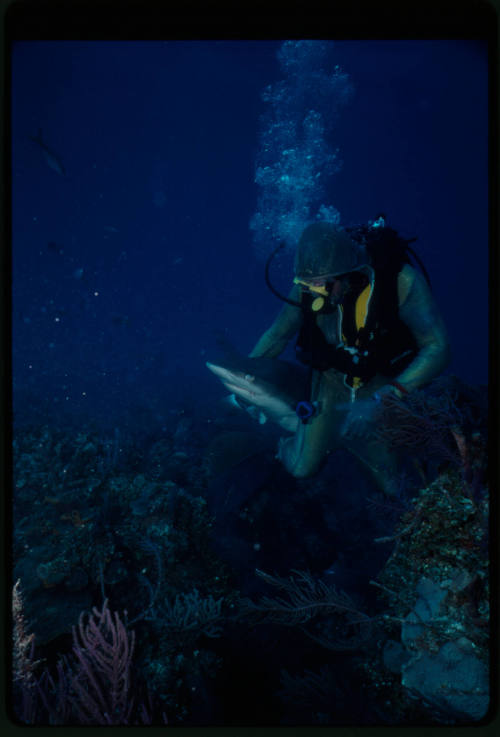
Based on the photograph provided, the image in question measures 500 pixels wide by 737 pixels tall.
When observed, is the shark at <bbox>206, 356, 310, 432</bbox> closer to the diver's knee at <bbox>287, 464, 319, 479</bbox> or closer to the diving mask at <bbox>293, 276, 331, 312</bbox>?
the diver's knee at <bbox>287, 464, 319, 479</bbox>

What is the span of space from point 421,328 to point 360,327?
0.57 metres

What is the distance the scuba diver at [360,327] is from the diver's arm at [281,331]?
0.04 feet

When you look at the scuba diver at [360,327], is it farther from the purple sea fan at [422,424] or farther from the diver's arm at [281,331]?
the purple sea fan at [422,424]

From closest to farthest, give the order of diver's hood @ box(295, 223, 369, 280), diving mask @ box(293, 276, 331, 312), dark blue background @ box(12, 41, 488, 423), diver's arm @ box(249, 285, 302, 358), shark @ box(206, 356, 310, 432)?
1. diver's hood @ box(295, 223, 369, 280)
2. diving mask @ box(293, 276, 331, 312)
3. shark @ box(206, 356, 310, 432)
4. diver's arm @ box(249, 285, 302, 358)
5. dark blue background @ box(12, 41, 488, 423)

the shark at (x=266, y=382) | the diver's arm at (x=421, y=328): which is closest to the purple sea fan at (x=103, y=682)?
the shark at (x=266, y=382)

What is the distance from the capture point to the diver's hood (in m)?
3.12

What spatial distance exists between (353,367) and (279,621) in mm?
2483

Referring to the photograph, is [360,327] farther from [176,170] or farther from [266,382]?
[176,170]

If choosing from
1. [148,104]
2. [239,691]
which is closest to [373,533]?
[239,691]

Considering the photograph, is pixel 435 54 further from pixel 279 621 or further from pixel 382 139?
pixel 279 621

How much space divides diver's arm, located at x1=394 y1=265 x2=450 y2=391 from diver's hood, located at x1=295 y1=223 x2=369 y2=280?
55 cm

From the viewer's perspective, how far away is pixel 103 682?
236cm

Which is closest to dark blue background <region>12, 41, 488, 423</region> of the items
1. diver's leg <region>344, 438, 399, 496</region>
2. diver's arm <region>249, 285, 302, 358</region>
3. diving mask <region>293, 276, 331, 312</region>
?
diving mask <region>293, 276, 331, 312</region>

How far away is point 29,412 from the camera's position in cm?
1104
